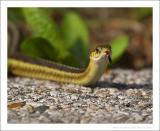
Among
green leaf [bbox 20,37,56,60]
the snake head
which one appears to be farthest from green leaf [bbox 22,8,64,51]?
the snake head

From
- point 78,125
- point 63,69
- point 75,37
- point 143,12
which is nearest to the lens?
point 78,125

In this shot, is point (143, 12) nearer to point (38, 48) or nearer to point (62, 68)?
point (38, 48)

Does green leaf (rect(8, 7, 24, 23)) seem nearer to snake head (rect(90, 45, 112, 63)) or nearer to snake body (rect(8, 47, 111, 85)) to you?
snake body (rect(8, 47, 111, 85))

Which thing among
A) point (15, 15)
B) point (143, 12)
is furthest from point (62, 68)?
point (143, 12)

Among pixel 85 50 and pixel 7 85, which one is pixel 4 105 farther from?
pixel 85 50

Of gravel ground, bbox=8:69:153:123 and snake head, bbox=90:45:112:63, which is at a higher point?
snake head, bbox=90:45:112:63

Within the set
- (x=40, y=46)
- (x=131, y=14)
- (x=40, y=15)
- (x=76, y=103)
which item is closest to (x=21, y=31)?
(x=40, y=15)
